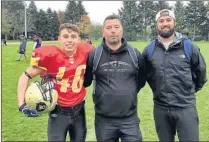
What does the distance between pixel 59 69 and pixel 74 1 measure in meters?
74.2

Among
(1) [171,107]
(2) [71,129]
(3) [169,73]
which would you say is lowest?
(2) [71,129]

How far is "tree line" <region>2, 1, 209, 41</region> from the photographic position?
69812 millimetres

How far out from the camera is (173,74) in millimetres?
4438

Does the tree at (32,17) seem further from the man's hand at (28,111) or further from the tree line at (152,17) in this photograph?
the man's hand at (28,111)

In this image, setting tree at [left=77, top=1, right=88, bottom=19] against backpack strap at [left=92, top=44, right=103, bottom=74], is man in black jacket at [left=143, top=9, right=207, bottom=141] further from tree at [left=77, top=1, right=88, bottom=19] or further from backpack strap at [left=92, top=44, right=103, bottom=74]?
tree at [left=77, top=1, right=88, bottom=19]

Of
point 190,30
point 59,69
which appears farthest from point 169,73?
point 190,30

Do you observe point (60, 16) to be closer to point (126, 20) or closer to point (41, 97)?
point (126, 20)

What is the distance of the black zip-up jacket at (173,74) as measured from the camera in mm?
4449

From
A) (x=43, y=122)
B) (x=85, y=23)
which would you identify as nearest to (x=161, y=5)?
(x=85, y=23)

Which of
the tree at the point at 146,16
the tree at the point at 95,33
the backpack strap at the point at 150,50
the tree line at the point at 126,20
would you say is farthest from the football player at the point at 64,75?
the tree at the point at 146,16

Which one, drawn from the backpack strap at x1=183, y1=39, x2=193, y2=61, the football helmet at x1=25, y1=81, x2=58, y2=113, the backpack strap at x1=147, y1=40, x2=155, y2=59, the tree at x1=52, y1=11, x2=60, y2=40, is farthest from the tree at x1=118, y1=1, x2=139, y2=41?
the football helmet at x1=25, y1=81, x2=58, y2=113

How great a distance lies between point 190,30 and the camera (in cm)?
7200

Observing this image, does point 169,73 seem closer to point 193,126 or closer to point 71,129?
point 193,126

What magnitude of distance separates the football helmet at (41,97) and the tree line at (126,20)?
62359mm
